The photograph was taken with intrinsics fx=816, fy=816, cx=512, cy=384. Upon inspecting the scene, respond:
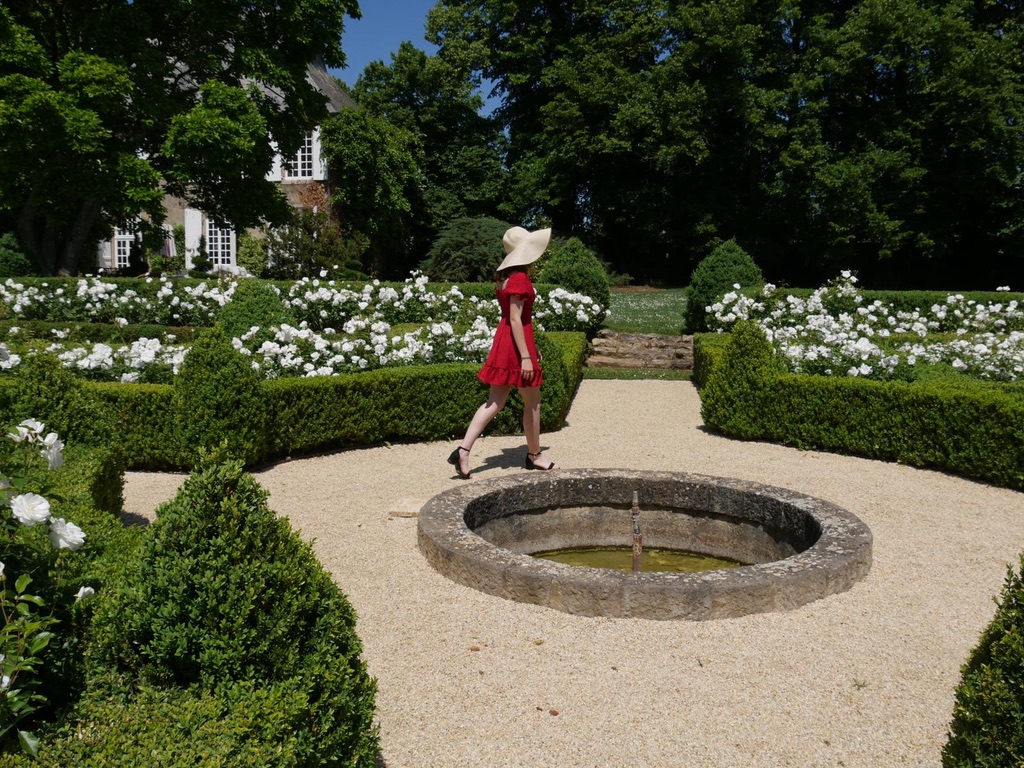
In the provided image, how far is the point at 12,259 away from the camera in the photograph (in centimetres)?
1778

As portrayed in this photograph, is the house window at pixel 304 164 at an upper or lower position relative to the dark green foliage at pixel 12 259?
upper

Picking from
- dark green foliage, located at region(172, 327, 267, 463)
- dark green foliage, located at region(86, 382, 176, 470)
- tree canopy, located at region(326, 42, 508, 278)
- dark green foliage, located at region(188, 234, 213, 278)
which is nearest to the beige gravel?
dark green foliage, located at region(172, 327, 267, 463)

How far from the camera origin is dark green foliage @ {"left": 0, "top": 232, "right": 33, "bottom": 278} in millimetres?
17641

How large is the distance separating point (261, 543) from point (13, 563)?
809 mm

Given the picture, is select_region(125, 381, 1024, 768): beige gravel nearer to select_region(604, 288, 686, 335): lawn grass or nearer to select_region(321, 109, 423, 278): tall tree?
select_region(604, 288, 686, 335): lawn grass

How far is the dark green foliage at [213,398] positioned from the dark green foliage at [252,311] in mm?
3206

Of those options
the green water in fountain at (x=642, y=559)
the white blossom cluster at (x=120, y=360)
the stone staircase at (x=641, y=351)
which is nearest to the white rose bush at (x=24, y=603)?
the green water in fountain at (x=642, y=559)

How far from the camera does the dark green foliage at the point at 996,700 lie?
74.4 inches

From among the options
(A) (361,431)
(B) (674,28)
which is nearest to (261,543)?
(A) (361,431)

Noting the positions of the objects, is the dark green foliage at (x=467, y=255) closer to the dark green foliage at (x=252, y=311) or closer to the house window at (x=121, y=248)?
the house window at (x=121, y=248)

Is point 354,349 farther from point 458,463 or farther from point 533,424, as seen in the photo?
point 533,424

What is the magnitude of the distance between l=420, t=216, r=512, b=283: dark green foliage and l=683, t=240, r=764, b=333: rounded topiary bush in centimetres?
893

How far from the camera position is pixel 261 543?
214 centimetres

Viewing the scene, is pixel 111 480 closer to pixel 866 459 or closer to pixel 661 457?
pixel 661 457
